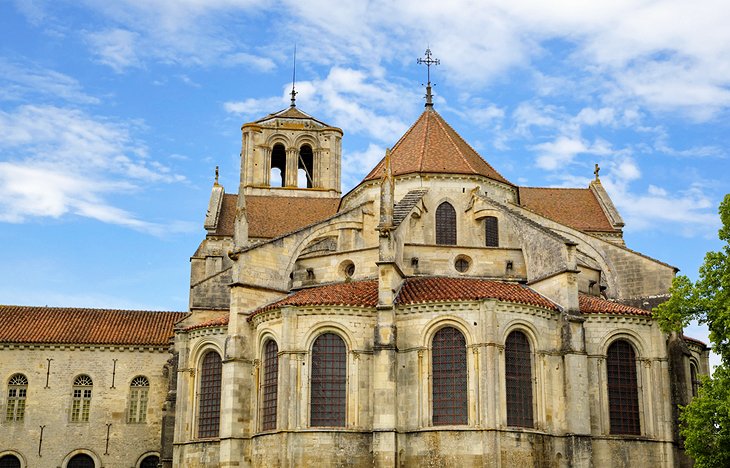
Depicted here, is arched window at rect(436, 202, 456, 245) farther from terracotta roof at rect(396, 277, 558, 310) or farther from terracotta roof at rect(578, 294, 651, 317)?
terracotta roof at rect(578, 294, 651, 317)

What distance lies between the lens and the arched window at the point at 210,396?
32281mm

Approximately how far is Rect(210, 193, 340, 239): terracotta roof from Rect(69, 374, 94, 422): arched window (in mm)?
9112

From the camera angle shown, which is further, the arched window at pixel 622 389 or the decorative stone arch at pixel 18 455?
the decorative stone arch at pixel 18 455

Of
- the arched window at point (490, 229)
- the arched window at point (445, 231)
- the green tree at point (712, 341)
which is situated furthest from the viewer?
the arched window at point (445, 231)

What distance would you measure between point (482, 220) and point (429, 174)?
2817 mm

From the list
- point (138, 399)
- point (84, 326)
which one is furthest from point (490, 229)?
point (84, 326)

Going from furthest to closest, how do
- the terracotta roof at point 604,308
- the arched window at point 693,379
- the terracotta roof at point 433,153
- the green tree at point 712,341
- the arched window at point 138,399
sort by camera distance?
the arched window at point 138,399, the terracotta roof at point 433,153, the arched window at point 693,379, the terracotta roof at point 604,308, the green tree at point 712,341

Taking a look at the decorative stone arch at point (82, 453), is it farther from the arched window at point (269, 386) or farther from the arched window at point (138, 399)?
the arched window at point (269, 386)

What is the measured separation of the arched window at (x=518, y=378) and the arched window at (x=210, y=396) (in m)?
10.5

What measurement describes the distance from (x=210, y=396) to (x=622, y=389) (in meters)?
14.6

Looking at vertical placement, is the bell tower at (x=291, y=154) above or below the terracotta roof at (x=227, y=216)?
above

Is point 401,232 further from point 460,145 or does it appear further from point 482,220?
point 460,145

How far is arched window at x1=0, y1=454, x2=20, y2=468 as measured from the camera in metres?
39.6

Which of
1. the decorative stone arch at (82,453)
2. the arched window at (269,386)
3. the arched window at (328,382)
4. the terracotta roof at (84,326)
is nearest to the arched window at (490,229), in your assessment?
the arched window at (328,382)
